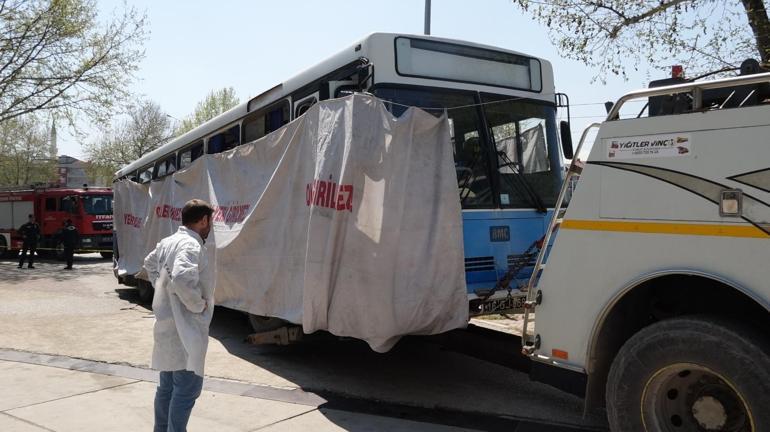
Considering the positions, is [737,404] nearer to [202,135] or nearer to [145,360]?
[145,360]

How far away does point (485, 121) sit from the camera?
5.98m

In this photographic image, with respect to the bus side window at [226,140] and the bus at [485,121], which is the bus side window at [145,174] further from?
the bus at [485,121]

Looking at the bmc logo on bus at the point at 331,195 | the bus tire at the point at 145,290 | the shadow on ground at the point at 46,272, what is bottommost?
the shadow on ground at the point at 46,272

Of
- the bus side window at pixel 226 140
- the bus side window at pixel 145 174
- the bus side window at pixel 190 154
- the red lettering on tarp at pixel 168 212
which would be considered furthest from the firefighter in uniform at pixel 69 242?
the bus side window at pixel 226 140

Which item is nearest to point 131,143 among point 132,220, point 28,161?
point 28,161

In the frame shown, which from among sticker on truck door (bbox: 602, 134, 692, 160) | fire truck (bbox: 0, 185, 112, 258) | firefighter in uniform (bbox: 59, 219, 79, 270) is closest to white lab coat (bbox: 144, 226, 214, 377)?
sticker on truck door (bbox: 602, 134, 692, 160)

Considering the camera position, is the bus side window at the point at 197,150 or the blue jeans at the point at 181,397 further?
the bus side window at the point at 197,150

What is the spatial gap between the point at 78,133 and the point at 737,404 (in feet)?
81.6

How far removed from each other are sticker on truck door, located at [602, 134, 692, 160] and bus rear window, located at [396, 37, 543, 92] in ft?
8.18

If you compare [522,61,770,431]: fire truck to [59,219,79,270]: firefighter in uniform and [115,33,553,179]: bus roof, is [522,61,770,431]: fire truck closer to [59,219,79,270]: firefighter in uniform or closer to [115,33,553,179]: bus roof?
[115,33,553,179]: bus roof

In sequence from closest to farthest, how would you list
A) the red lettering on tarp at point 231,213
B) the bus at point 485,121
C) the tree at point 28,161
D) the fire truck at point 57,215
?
the bus at point 485,121 < the red lettering on tarp at point 231,213 < the fire truck at point 57,215 < the tree at point 28,161

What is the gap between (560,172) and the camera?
21.2 feet

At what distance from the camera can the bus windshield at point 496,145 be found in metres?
5.72

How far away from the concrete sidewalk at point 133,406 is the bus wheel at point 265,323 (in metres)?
0.77
